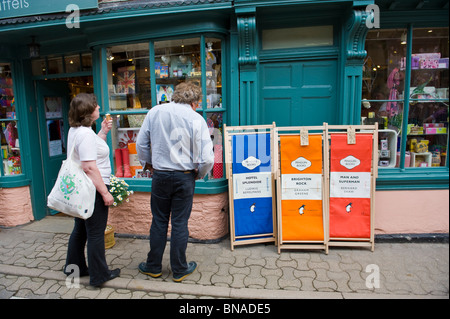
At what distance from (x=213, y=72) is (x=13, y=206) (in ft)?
12.3

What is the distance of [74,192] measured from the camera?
2781 millimetres

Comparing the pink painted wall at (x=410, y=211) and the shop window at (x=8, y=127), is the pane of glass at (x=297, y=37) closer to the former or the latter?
the pink painted wall at (x=410, y=211)

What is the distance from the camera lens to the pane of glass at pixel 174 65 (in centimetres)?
419

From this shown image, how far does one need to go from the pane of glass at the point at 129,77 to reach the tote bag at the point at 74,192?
1.77 metres

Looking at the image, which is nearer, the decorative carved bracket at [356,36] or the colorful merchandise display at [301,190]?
the decorative carved bracket at [356,36]

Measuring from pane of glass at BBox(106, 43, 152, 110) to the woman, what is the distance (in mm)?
1321

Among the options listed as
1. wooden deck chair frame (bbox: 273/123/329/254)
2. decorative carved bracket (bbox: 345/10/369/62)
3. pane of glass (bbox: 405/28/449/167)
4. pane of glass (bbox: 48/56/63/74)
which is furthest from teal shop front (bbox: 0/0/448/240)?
wooden deck chair frame (bbox: 273/123/329/254)

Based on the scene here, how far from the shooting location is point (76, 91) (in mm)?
5723

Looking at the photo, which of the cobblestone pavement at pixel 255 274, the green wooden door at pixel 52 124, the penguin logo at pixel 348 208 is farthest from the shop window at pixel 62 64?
the penguin logo at pixel 348 208

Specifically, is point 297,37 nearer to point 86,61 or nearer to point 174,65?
point 174,65

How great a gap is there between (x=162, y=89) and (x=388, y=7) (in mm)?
2991

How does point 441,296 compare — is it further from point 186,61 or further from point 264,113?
point 186,61

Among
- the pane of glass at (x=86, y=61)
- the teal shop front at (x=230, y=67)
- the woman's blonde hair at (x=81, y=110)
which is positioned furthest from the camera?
the pane of glass at (x=86, y=61)

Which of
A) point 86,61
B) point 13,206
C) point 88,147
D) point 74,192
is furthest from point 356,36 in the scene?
point 13,206
